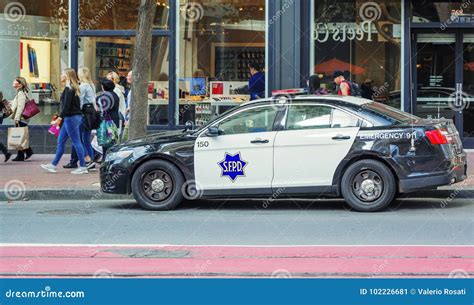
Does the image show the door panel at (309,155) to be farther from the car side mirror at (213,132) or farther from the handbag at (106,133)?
the handbag at (106,133)

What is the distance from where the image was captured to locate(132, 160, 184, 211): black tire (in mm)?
11328

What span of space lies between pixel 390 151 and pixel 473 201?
2.07 meters

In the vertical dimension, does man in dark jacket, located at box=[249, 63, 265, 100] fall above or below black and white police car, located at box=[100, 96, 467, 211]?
above

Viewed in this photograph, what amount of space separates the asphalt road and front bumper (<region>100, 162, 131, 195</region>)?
30cm

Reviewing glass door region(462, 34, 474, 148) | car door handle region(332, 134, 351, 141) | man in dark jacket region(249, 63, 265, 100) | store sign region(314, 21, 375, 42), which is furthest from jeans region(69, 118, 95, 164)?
glass door region(462, 34, 474, 148)

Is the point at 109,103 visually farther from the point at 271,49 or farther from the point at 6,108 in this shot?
the point at 271,49

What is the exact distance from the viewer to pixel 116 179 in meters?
11.5

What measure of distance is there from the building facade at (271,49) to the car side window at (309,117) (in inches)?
251

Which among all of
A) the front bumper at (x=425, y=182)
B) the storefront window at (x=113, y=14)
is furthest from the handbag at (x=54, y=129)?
the front bumper at (x=425, y=182)

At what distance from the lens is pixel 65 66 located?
723 inches

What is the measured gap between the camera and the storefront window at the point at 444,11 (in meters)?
17.6

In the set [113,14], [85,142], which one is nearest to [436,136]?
[85,142]

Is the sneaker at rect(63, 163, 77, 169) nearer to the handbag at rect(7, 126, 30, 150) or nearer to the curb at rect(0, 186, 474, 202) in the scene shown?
the handbag at rect(7, 126, 30, 150)
